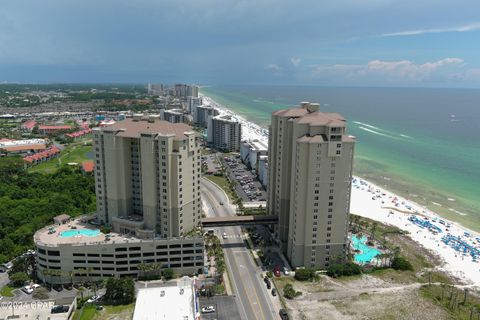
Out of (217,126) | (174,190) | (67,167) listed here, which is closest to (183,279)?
(174,190)

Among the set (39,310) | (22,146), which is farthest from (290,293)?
(22,146)

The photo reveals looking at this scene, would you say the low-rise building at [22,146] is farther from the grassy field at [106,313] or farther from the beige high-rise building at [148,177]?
the grassy field at [106,313]

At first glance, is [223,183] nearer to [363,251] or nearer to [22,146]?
[363,251]

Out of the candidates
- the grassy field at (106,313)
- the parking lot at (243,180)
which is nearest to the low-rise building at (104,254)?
the grassy field at (106,313)

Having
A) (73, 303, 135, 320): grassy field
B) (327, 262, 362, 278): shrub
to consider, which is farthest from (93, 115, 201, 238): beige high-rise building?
(327, 262, 362, 278): shrub

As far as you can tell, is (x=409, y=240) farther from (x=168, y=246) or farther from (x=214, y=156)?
(x=214, y=156)
